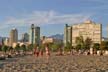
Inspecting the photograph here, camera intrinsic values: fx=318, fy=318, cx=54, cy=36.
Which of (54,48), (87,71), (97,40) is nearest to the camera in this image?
(87,71)

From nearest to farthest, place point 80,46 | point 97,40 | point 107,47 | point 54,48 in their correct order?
point 107,47 → point 80,46 → point 54,48 → point 97,40

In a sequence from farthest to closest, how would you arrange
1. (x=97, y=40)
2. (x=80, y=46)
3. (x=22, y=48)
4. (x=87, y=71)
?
(x=97, y=40), (x=22, y=48), (x=80, y=46), (x=87, y=71)

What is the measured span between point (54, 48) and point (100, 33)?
5867 centimetres

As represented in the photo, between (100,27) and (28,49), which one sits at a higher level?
(100,27)

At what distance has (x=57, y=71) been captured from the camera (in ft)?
42.3

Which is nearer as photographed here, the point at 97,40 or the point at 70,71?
the point at 70,71

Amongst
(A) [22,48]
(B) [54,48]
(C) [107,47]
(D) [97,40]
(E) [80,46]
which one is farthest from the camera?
(D) [97,40]

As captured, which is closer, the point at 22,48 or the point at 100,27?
the point at 22,48

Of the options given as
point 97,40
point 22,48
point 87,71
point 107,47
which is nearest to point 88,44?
point 107,47

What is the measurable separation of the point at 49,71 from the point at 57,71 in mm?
324

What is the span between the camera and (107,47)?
329 feet

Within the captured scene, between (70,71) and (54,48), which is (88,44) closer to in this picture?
(54,48)

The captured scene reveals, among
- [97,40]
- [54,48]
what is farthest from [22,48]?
[97,40]

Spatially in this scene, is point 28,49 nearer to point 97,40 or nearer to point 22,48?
point 22,48
